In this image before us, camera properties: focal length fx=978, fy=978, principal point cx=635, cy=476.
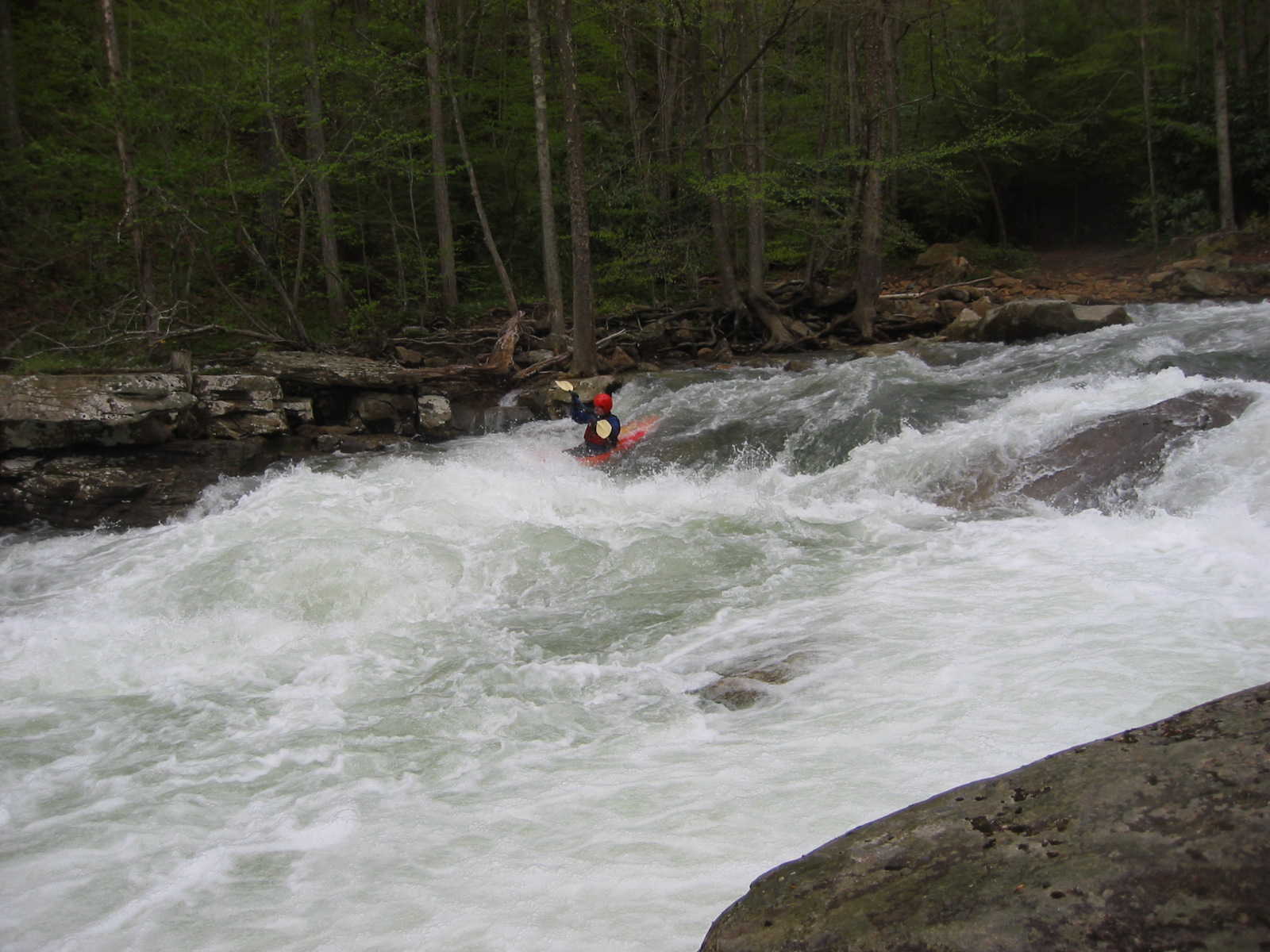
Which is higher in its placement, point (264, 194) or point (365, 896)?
point (264, 194)

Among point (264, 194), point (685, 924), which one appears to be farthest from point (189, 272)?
point (685, 924)

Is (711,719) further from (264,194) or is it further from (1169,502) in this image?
(264,194)

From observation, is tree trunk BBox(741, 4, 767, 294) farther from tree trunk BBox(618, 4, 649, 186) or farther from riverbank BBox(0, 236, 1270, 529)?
tree trunk BBox(618, 4, 649, 186)

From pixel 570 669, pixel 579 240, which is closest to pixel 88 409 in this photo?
pixel 570 669

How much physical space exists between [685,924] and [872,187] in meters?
14.1

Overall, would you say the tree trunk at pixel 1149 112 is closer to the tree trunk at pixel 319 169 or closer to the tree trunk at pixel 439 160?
the tree trunk at pixel 439 160

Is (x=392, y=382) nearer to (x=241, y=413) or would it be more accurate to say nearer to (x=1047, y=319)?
(x=241, y=413)

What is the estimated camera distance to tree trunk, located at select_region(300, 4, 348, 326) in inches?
567

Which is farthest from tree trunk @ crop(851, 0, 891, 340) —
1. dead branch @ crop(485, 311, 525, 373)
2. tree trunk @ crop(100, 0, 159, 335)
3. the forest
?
tree trunk @ crop(100, 0, 159, 335)

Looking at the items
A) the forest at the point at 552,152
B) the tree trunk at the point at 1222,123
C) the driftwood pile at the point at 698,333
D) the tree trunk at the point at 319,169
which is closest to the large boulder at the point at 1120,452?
the forest at the point at 552,152

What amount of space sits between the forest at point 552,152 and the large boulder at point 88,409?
2.72m

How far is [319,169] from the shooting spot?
1374cm

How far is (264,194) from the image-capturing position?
1619cm

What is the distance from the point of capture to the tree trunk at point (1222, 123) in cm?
1872
